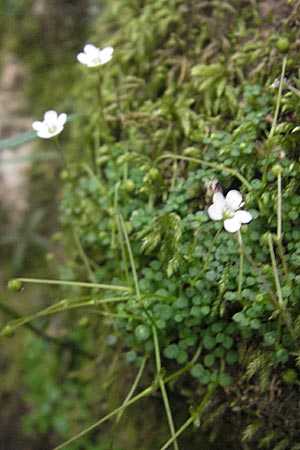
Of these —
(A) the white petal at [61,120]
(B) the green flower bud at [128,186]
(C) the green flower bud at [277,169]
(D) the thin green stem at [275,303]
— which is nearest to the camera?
(D) the thin green stem at [275,303]

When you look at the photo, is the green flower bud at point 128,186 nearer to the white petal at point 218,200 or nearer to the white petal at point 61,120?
the white petal at point 61,120

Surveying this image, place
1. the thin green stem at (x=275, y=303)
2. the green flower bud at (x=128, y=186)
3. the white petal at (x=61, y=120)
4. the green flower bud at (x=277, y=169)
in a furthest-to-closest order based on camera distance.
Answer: the green flower bud at (x=128, y=186), the white petal at (x=61, y=120), the green flower bud at (x=277, y=169), the thin green stem at (x=275, y=303)

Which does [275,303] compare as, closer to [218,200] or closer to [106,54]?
[218,200]

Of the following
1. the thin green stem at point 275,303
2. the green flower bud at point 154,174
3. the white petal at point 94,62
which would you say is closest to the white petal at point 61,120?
the white petal at point 94,62

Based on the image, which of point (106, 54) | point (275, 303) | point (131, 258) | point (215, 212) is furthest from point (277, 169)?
point (106, 54)

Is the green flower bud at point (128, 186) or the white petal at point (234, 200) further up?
the green flower bud at point (128, 186)

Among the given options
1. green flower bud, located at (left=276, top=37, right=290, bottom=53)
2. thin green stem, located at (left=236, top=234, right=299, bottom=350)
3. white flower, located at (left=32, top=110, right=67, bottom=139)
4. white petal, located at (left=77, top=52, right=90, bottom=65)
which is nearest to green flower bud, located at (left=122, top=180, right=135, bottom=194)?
white flower, located at (left=32, top=110, right=67, bottom=139)

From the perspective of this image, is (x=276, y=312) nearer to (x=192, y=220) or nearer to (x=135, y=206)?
(x=192, y=220)
